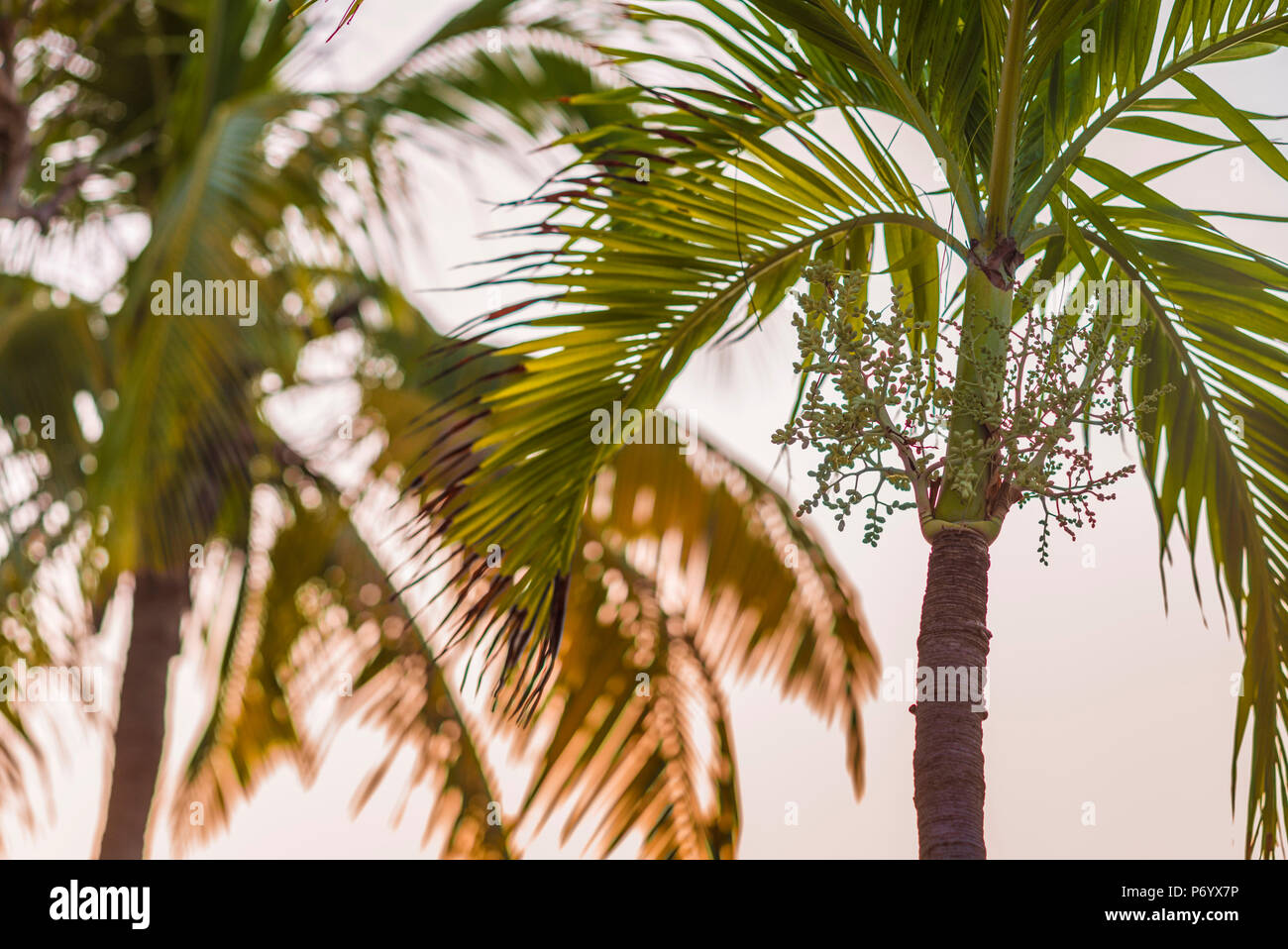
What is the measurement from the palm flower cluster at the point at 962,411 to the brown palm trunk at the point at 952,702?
3.0 inches

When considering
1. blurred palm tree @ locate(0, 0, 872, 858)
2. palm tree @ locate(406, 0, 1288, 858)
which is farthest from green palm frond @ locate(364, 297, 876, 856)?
palm tree @ locate(406, 0, 1288, 858)

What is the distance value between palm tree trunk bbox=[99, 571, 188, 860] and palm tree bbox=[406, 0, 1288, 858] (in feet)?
15.3

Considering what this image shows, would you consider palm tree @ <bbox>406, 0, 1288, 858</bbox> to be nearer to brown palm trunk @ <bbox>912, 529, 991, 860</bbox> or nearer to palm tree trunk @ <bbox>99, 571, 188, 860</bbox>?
brown palm trunk @ <bbox>912, 529, 991, 860</bbox>

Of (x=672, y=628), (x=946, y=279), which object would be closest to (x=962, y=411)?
(x=946, y=279)

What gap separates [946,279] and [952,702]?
75 cm

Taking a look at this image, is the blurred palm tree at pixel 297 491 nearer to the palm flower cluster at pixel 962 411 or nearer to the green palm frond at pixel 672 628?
the green palm frond at pixel 672 628

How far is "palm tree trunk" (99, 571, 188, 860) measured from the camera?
6.09m

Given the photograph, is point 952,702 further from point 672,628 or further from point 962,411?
point 672,628

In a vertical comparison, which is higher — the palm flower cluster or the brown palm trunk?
the palm flower cluster

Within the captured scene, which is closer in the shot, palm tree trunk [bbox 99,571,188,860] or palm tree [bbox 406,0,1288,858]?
palm tree [bbox 406,0,1288,858]

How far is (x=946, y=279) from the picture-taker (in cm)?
215

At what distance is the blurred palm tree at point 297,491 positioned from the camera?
18.3 ft

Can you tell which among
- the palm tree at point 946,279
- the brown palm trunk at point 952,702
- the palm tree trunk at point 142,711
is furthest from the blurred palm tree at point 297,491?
the brown palm trunk at point 952,702
